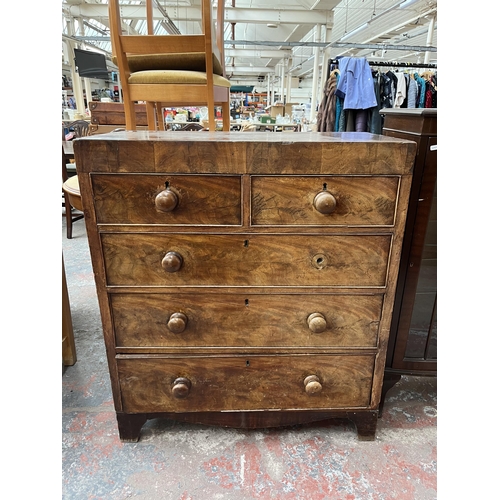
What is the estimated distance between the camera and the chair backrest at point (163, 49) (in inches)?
67.6

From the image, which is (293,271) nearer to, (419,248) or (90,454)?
(419,248)

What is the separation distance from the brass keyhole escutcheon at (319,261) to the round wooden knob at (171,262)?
40 centimetres

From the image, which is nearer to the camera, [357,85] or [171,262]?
[171,262]

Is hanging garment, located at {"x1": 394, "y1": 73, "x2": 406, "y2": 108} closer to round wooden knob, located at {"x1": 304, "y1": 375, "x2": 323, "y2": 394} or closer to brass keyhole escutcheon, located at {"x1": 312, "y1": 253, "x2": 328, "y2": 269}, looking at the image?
brass keyhole escutcheon, located at {"x1": 312, "y1": 253, "x2": 328, "y2": 269}

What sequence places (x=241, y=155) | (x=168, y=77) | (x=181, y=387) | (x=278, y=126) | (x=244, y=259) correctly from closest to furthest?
(x=241, y=155) → (x=244, y=259) → (x=181, y=387) → (x=168, y=77) → (x=278, y=126)

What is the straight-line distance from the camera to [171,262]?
1.00 metres

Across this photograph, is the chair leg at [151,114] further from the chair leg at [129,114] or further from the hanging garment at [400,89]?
the hanging garment at [400,89]

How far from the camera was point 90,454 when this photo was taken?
1.22 metres

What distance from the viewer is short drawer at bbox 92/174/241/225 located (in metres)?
0.95

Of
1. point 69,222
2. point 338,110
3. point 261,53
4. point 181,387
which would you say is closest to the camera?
point 181,387

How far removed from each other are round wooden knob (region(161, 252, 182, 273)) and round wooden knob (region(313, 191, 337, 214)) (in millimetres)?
418

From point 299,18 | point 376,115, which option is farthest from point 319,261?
point 299,18

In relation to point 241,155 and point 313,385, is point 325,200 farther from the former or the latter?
point 313,385

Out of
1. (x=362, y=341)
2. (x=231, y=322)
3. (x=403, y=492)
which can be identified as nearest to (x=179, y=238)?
(x=231, y=322)
